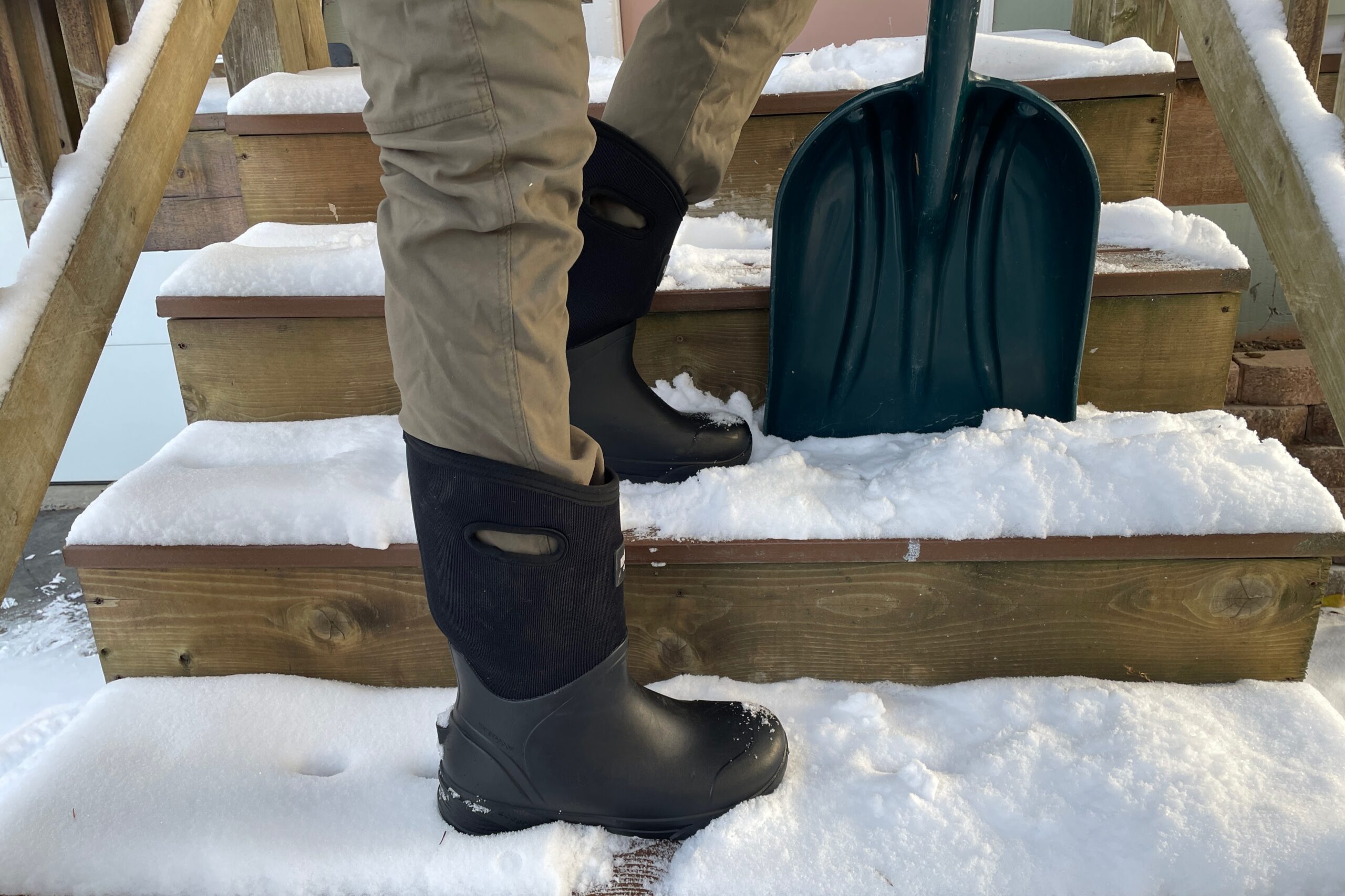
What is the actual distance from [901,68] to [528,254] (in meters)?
0.95

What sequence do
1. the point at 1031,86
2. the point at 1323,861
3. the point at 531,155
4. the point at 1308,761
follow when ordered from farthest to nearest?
the point at 1031,86, the point at 1308,761, the point at 1323,861, the point at 531,155

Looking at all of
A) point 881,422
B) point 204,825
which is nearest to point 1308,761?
point 881,422

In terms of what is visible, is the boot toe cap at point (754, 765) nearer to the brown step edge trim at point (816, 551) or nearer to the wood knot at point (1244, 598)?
the brown step edge trim at point (816, 551)

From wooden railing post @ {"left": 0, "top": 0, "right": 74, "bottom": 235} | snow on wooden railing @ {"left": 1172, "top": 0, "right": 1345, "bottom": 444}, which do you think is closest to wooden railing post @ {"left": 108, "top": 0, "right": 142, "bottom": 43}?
wooden railing post @ {"left": 0, "top": 0, "right": 74, "bottom": 235}

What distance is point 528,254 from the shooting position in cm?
58

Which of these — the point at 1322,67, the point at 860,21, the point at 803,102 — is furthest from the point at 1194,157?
the point at 860,21

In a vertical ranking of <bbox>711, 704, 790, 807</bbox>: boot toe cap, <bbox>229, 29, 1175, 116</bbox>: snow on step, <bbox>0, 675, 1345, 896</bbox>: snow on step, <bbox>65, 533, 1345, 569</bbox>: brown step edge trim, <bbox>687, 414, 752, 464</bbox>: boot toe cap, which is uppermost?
<bbox>229, 29, 1175, 116</bbox>: snow on step

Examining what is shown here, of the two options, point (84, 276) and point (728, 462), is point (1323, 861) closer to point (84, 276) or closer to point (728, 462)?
point (728, 462)

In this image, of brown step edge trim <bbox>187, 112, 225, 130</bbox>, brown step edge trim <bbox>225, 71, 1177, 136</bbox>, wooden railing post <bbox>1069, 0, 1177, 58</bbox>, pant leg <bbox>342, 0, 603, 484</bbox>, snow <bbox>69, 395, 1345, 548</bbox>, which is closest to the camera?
pant leg <bbox>342, 0, 603, 484</bbox>

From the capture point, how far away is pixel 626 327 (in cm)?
93

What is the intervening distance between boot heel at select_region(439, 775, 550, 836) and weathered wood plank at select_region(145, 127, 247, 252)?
176 centimetres

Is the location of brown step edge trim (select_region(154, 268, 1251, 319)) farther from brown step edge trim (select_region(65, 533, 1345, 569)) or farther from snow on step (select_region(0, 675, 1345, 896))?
snow on step (select_region(0, 675, 1345, 896))

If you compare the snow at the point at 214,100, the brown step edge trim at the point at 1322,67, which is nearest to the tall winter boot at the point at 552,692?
the brown step edge trim at the point at 1322,67

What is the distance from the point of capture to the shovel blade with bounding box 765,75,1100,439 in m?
1.01
